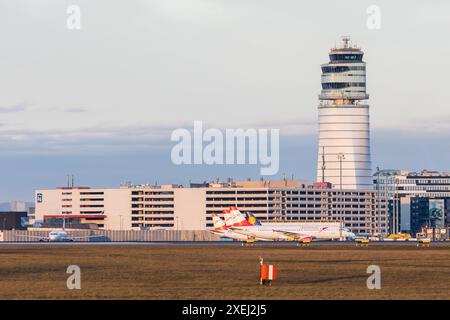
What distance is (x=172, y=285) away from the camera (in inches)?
3137

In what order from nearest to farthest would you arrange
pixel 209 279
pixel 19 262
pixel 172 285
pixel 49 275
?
1. pixel 172 285
2. pixel 209 279
3. pixel 49 275
4. pixel 19 262

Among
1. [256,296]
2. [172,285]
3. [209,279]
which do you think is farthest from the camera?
[209,279]

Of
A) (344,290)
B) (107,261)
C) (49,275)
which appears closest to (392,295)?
(344,290)

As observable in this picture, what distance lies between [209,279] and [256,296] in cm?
1999

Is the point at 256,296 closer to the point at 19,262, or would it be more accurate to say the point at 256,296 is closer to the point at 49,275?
the point at 49,275
